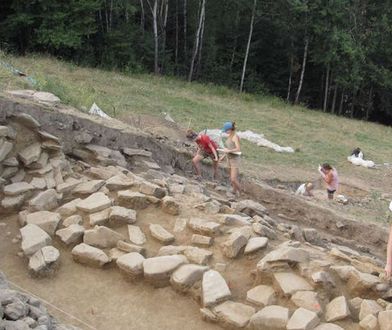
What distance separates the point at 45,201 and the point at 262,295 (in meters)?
3.02

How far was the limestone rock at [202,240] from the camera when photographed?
6.08 meters

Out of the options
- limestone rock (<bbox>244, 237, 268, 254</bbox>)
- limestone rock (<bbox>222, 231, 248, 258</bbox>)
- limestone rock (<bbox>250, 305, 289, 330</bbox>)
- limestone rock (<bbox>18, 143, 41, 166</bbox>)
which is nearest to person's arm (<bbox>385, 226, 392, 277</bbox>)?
limestone rock (<bbox>250, 305, 289, 330</bbox>)

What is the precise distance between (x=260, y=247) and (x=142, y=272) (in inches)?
50.5

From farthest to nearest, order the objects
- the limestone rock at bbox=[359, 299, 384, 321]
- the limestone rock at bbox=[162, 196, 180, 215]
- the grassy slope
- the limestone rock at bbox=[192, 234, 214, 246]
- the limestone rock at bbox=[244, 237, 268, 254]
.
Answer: the grassy slope < the limestone rock at bbox=[162, 196, 180, 215] < the limestone rock at bbox=[192, 234, 214, 246] < the limestone rock at bbox=[244, 237, 268, 254] < the limestone rock at bbox=[359, 299, 384, 321]

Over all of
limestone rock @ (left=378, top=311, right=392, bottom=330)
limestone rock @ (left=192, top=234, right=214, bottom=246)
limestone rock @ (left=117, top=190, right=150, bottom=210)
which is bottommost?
limestone rock @ (left=378, top=311, right=392, bottom=330)

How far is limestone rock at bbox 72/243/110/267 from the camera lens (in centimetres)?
590

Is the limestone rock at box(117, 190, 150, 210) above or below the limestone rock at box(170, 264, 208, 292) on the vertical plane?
above

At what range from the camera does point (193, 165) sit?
37.1ft

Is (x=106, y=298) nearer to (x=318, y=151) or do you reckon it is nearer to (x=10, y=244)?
(x=10, y=244)

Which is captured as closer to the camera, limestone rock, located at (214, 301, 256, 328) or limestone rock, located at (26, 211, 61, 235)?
limestone rock, located at (214, 301, 256, 328)

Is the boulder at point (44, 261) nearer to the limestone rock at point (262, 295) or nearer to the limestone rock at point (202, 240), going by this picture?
the limestone rock at point (202, 240)

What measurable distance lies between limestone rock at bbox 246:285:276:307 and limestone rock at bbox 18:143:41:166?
11.6ft

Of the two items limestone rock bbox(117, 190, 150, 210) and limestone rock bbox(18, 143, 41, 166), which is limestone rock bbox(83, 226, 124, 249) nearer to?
limestone rock bbox(117, 190, 150, 210)

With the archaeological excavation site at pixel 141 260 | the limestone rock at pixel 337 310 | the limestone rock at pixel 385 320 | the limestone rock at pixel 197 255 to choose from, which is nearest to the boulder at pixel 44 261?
the archaeological excavation site at pixel 141 260
